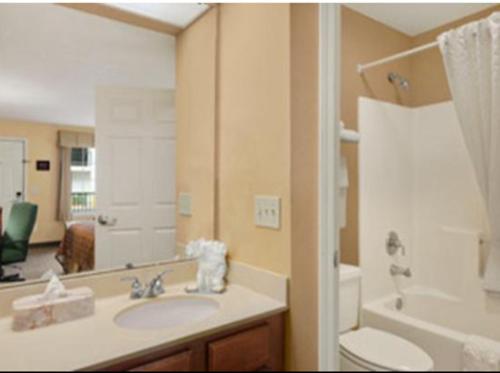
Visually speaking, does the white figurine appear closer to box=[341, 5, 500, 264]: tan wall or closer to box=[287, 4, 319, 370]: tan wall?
box=[287, 4, 319, 370]: tan wall

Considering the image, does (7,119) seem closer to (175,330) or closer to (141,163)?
(141,163)

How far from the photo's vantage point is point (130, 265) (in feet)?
4.81

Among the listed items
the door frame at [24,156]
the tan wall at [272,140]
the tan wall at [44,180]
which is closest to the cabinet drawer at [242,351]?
the tan wall at [272,140]

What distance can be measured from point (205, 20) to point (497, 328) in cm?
242

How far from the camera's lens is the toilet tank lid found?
192cm

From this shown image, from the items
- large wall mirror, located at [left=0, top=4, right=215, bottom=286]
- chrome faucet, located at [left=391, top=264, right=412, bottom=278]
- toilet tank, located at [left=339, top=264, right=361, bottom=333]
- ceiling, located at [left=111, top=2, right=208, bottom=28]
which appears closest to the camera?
large wall mirror, located at [left=0, top=4, right=215, bottom=286]

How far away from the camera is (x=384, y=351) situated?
4.71 feet

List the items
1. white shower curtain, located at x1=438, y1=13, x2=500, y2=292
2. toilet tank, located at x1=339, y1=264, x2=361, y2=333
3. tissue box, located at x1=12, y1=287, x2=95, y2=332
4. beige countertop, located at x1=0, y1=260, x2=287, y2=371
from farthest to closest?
toilet tank, located at x1=339, y1=264, x2=361, y2=333
white shower curtain, located at x1=438, y1=13, x2=500, y2=292
tissue box, located at x1=12, y1=287, x2=95, y2=332
beige countertop, located at x1=0, y1=260, x2=287, y2=371

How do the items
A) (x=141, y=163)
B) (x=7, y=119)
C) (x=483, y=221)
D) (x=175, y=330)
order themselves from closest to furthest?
(x=175, y=330)
(x=7, y=119)
(x=141, y=163)
(x=483, y=221)

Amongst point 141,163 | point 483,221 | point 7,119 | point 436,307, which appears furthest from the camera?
point 436,307

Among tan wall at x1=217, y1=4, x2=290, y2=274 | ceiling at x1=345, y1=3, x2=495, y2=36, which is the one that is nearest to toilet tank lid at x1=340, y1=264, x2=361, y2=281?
tan wall at x1=217, y1=4, x2=290, y2=274

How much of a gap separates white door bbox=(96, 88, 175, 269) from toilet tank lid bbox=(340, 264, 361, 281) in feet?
3.12

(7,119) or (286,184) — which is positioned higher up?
(7,119)

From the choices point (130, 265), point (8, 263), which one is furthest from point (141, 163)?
point (8, 263)
